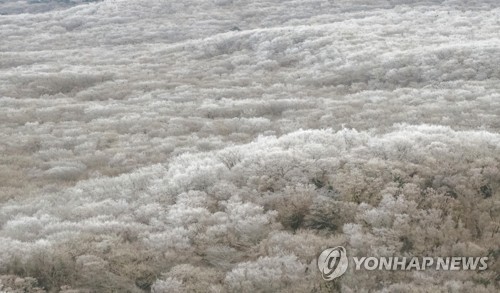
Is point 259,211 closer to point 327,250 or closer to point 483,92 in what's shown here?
point 327,250

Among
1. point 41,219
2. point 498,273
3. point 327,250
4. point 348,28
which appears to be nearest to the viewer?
point 498,273

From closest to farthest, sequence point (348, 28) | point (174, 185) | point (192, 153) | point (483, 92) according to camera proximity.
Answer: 1. point (174, 185)
2. point (192, 153)
3. point (483, 92)
4. point (348, 28)

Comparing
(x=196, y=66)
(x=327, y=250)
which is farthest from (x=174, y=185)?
(x=196, y=66)

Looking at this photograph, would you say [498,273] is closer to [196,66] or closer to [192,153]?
[192,153]

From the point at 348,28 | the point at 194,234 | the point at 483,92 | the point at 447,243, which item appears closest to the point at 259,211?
the point at 194,234

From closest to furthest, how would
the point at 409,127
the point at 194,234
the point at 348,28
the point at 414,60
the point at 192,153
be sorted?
1. the point at 194,234
2. the point at 409,127
3. the point at 192,153
4. the point at 414,60
5. the point at 348,28

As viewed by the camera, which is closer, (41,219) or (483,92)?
(41,219)
